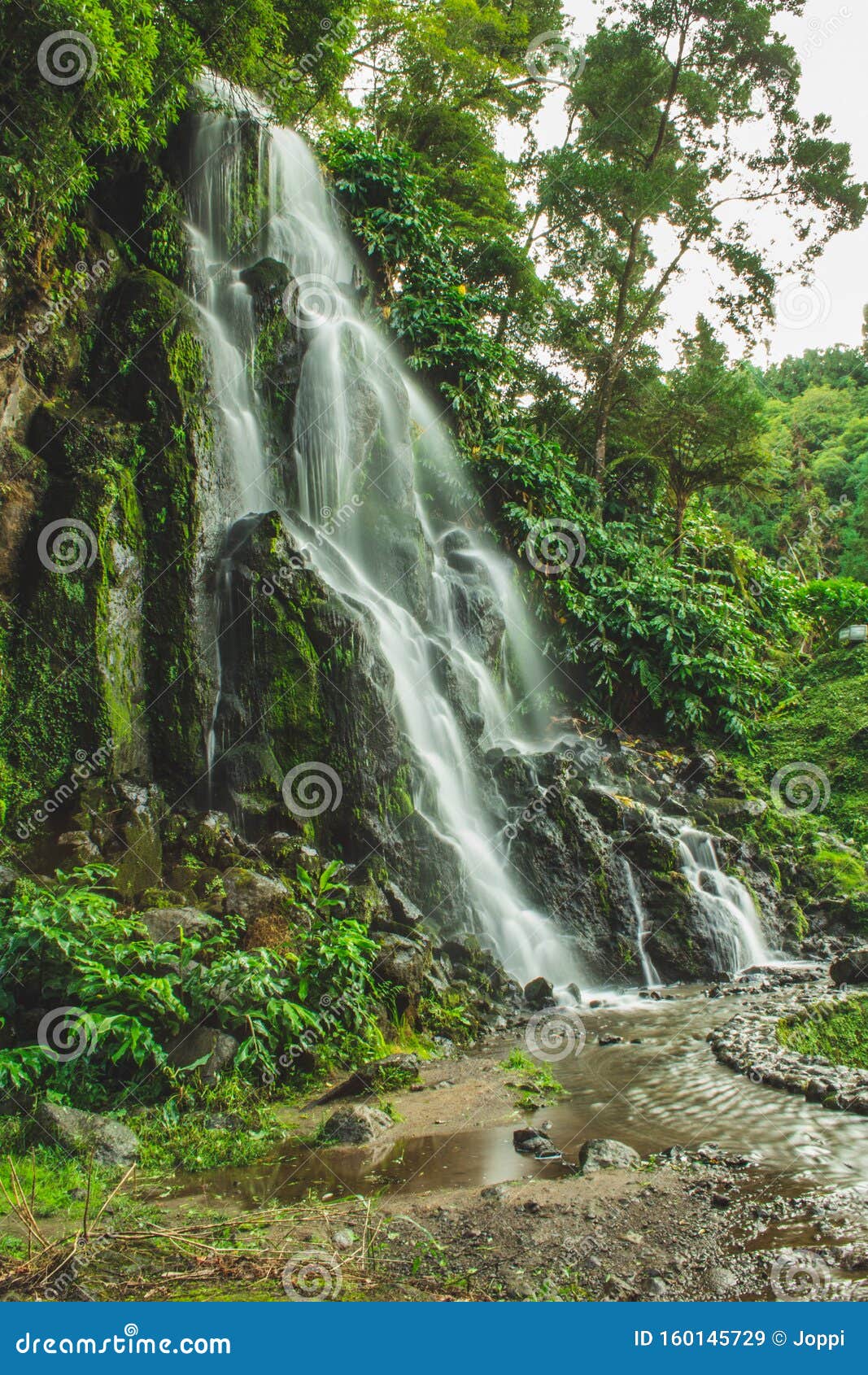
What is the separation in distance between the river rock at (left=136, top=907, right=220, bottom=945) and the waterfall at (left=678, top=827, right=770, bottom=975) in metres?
5.56

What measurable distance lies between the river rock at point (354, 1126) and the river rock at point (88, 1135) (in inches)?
39.1

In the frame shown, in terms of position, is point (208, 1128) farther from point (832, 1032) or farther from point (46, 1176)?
point (832, 1032)

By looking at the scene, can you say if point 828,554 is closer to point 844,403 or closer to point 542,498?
point 844,403

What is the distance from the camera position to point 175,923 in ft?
20.1

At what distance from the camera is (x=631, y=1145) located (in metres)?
4.36

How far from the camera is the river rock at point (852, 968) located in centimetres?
785

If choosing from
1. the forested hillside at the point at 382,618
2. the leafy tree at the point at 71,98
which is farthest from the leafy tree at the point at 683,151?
the leafy tree at the point at 71,98

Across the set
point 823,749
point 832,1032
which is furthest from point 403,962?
point 823,749

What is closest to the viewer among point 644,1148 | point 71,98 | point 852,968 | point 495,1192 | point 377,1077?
point 495,1192

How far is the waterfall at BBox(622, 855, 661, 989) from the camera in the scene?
8956mm

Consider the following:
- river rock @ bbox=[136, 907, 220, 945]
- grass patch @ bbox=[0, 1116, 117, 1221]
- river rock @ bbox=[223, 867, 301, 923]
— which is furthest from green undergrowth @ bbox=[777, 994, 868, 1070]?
grass patch @ bbox=[0, 1116, 117, 1221]

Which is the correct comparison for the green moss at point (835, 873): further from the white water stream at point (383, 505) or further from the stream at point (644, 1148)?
the stream at point (644, 1148)

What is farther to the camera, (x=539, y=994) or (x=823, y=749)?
(x=823, y=749)

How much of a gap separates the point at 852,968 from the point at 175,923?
19.5ft
